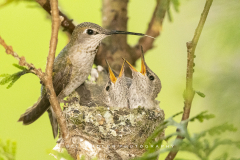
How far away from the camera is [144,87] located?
2674mm

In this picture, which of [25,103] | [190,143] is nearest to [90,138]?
[190,143]

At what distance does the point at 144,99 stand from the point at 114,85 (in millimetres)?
340

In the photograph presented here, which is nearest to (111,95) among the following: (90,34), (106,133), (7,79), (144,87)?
(144,87)

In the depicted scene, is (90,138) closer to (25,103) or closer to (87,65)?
(87,65)

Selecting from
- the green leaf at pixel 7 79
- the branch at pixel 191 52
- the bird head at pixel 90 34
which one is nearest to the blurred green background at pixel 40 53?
the bird head at pixel 90 34

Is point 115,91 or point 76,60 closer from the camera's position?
point 76,60

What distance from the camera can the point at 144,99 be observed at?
8.82 feet

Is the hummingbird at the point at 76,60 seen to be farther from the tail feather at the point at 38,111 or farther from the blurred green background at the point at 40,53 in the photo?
the blurred green background at the point at 40,53

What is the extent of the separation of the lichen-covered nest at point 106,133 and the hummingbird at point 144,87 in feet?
1.12

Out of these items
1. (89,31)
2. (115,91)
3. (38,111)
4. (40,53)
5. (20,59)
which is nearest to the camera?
(20,59)

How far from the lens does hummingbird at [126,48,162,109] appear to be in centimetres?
268

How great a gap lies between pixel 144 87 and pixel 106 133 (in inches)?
26.4

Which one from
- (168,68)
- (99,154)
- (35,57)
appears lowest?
(99,154)

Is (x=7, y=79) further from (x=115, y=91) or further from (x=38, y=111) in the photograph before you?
(x=115, y=91)
